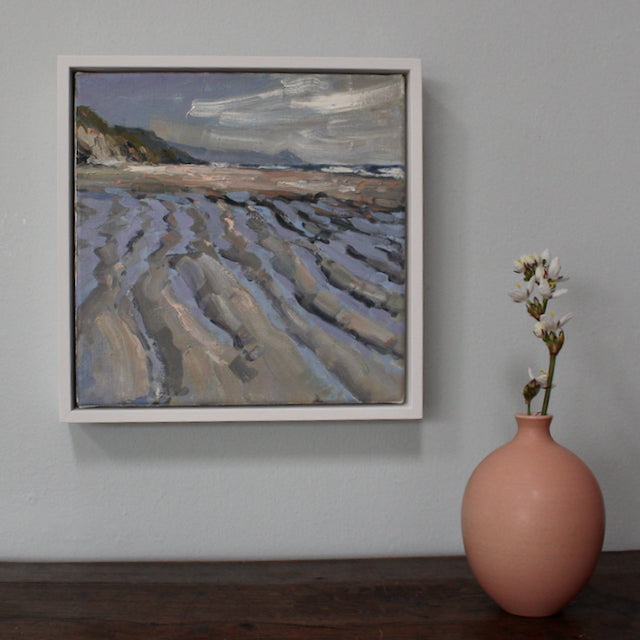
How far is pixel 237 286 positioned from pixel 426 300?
299 mm

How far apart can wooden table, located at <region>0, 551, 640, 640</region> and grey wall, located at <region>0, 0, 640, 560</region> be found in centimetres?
6

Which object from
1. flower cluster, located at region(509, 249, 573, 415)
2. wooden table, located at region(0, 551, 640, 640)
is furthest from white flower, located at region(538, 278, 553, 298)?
wooden table, located at region(0, 551, 640, 640)

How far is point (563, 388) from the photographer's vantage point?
3.29 ft

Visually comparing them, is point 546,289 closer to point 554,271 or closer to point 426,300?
point 554,271

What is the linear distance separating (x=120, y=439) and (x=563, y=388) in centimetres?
71

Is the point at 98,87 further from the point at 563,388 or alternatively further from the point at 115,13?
the point at 563,388

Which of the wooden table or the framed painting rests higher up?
the framed painting

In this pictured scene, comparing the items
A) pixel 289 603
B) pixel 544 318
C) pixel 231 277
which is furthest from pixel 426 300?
pixel 289 603

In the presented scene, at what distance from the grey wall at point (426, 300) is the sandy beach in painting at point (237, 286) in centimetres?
7

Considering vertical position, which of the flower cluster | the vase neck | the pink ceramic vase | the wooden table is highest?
the flower cluster

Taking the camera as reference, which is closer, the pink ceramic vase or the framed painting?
the pink ceramic vase

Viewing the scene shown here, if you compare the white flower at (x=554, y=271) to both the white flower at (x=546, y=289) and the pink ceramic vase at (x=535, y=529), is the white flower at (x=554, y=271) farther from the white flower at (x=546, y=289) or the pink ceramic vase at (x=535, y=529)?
the pink ceramic vase at (x=535, y=529)

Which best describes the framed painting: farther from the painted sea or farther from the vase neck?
the vase neck

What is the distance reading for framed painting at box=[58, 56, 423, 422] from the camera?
93 cm
